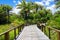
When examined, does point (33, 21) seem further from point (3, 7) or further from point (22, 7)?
point (3, 7)

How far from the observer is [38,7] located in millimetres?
88500

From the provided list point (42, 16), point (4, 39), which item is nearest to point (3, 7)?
point (42, 16)

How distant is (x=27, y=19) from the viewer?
75375 millimetres

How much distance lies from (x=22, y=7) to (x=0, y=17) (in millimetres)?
9614

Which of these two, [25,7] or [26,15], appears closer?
[25,7]

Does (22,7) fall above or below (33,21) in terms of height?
above

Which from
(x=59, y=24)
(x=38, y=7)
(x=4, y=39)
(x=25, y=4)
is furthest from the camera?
(x=38, y=7)

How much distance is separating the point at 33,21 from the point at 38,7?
489 inches

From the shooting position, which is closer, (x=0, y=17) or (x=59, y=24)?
(x=59, y=24)

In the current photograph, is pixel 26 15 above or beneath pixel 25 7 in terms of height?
beneath

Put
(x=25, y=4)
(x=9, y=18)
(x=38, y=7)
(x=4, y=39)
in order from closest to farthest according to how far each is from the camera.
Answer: (x=4, y=39), (x=25, y=4), (x=9, y=18), (x=38, y=7)

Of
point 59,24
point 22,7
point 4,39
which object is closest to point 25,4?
point 22,7

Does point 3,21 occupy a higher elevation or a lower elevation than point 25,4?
lower

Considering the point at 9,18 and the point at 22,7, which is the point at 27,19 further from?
the point at 9,18
